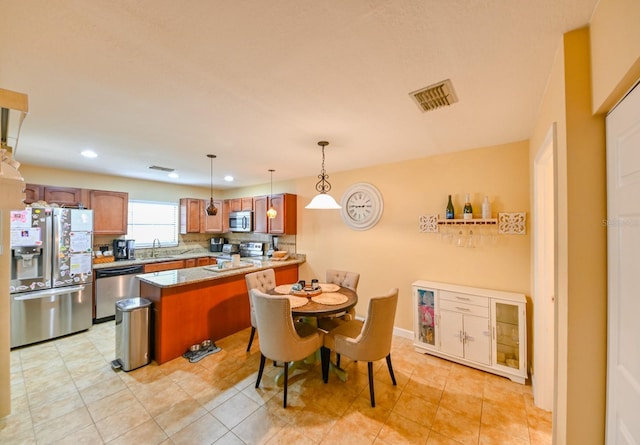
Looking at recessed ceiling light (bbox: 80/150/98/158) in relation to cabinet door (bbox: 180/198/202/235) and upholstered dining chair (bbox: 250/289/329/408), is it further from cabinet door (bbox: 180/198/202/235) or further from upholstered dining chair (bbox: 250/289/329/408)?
upholstered dining chair (bbox: 250/289/329/408)

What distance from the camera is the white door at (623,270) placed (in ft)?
3.02

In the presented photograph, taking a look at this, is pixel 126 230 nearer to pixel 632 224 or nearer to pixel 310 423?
pixel 310 423

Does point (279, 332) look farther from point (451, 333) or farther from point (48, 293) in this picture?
point (48, 293)

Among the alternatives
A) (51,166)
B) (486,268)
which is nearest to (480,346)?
(486,268)

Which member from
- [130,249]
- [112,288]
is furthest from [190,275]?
[130,249]

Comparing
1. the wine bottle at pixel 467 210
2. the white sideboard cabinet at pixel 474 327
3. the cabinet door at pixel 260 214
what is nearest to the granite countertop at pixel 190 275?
the cabinet door at pixel 260 214

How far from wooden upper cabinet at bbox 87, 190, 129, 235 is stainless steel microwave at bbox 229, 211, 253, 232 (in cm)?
189

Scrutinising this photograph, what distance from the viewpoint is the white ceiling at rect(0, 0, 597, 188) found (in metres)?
1.10

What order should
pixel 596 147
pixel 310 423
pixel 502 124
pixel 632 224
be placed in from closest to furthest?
pixel 632 224
pixel 596 147
pixel 310 423
pixel 502 124

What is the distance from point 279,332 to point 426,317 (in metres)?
1.90

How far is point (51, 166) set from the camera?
151 inches

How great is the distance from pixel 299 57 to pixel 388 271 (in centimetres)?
301

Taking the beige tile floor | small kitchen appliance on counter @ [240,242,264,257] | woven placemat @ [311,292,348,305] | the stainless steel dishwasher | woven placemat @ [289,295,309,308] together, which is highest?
small kitchen appliance on counter @ [240,242,264,257]

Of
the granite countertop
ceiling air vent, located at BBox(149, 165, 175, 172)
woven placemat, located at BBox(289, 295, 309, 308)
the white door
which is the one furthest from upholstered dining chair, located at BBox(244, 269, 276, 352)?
the white door
